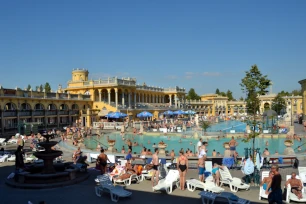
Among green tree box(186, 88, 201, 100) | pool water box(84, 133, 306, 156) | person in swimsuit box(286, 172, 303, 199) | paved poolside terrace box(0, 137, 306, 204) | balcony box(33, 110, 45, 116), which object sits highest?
green tree box(186, 88, 201, 100)

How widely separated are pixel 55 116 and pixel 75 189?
2927cm

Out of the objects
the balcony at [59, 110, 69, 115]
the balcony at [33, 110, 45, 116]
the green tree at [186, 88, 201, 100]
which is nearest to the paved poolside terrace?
the balcony at [33, 110, 45, 116]

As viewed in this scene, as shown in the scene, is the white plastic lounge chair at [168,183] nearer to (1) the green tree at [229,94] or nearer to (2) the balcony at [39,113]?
(2) the balcony at [39,113]

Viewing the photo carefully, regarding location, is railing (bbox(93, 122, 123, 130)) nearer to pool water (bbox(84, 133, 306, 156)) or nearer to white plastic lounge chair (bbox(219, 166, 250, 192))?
pool water (bbox(84, 133, 306, 156))

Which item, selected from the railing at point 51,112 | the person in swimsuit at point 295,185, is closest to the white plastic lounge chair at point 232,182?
the person in swimsuit at point 295,185

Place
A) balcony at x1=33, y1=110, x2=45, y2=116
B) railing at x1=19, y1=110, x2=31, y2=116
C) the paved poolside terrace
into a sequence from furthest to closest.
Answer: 1. balcony at x1=33, y1=110, x2=45, y2=116
2. railing at x1=19, y1=110, x2=31, y2=116
3. the paved poolside terrace

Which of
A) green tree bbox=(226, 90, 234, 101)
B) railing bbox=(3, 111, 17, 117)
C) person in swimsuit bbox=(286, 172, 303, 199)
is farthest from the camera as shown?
green tree bbox=(226, 90, 234, 101)

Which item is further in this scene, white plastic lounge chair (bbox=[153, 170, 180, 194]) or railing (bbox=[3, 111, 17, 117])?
railing (bbox=[3, 111, 17, 117])

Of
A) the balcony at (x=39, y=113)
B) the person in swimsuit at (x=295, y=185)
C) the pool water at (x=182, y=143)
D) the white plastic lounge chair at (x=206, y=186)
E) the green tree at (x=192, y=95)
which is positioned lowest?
the pool water at (x=182, y=143)

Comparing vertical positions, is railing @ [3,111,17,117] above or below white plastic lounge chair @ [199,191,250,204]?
above

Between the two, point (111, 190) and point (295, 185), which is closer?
point (295, 185)

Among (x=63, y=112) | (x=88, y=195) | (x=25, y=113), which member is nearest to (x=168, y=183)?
(x=88, y=195)

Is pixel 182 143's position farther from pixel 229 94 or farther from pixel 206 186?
pixel 229 94

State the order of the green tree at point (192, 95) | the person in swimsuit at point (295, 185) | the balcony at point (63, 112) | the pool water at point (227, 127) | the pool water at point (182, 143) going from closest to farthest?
the person in swimsuit at point (295, 185), the pool water at point (182, 143), the pool water at point (227, 127), the balcony at point (63, 112), the green tree at point (192, 95)
